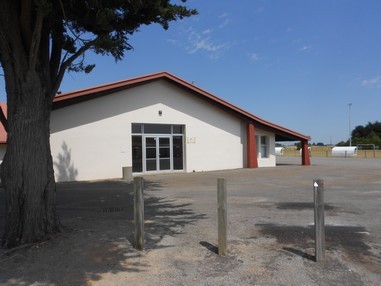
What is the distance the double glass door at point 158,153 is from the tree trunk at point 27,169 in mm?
14466

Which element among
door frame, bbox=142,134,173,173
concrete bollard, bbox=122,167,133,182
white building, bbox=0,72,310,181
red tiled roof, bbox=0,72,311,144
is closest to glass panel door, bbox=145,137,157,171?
white building, bbox=0,72,310,181

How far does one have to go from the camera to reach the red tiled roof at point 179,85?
1817 cm

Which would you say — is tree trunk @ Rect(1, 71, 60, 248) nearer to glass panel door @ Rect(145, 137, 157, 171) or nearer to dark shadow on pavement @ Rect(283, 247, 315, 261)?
dark shadow on pavement @ Rect(283, 247, 315, 261)

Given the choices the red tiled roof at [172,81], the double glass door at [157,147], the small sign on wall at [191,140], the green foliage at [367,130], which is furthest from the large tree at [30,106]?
the green foliage at [367,130]

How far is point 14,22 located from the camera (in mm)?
6754

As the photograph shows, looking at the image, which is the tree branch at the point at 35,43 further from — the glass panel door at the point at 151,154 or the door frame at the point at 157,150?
the glass panel door at the point at 151,154

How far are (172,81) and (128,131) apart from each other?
3801 millimetres

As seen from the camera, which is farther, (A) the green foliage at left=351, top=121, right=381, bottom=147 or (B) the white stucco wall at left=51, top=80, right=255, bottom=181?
(A) the green foliage at left=351, top=121, right=381, bottom=147

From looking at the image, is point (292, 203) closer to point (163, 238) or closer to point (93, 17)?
point (163, 238)

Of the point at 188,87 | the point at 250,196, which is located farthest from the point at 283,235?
the point at 188,87

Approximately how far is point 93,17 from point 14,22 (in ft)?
4.48

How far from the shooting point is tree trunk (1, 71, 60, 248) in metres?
6.52

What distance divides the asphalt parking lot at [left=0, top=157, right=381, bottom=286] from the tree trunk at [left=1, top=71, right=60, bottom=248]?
36 cm

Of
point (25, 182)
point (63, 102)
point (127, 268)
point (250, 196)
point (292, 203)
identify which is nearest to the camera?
point (127, 268)
